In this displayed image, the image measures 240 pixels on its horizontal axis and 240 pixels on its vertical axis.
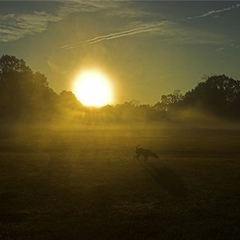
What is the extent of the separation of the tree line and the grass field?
2773 inches

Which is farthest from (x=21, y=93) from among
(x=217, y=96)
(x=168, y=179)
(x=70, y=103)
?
(x=168, y=179)

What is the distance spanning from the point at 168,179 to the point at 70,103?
10089cm

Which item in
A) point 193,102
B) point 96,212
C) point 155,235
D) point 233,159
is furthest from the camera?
point 193,102

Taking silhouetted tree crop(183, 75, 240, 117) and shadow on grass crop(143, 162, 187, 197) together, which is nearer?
shadow on grass crop(143, 162, 187, 197)

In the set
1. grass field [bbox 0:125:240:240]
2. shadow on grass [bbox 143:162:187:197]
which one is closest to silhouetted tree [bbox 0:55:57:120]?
grass field [bbox 0:125:240:240]

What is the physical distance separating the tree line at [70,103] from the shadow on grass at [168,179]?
74962 millimetres

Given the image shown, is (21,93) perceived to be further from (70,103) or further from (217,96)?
(217,96)

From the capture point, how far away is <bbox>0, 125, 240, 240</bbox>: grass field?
14938 millimetres

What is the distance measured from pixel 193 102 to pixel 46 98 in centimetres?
6141

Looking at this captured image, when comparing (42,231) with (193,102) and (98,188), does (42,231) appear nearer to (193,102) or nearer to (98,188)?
(98,188)

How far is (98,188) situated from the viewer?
22.0 meters

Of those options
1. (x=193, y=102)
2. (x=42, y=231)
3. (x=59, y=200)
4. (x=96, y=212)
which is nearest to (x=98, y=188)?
(x=59, y=200)

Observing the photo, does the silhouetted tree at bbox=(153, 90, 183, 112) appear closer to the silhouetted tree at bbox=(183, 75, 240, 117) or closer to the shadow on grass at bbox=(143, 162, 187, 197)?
the silhouetted tree at bbox=(183, 75, 240, 117)

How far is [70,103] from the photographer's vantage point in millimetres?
123000
